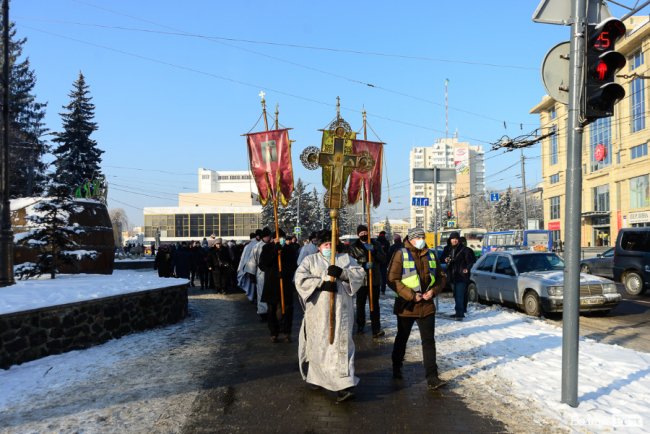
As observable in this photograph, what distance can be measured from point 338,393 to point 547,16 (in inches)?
173

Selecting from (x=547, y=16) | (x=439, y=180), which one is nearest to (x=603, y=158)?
(x=439, y=180)

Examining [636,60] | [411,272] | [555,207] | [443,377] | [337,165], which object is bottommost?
[443,377]

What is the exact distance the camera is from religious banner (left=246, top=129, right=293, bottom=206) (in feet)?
40.1

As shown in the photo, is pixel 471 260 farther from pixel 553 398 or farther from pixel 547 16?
pixel 547 16

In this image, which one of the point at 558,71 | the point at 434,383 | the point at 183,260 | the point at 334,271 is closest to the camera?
the point at 558,71

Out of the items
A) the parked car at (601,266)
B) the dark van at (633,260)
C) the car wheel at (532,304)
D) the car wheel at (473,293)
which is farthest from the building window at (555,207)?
the car wheel at (532,304)

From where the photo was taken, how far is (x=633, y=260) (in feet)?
52.6

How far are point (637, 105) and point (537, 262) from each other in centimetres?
3673

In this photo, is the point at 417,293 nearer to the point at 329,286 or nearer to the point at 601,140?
the point at 329,286

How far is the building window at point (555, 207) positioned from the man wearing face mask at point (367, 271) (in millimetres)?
55034

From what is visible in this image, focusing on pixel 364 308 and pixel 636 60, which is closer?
pixel 364 308

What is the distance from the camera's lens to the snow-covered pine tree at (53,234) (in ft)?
39.3

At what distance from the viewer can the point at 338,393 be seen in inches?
219

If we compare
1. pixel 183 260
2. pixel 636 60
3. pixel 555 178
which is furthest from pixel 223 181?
pixel 183 260
